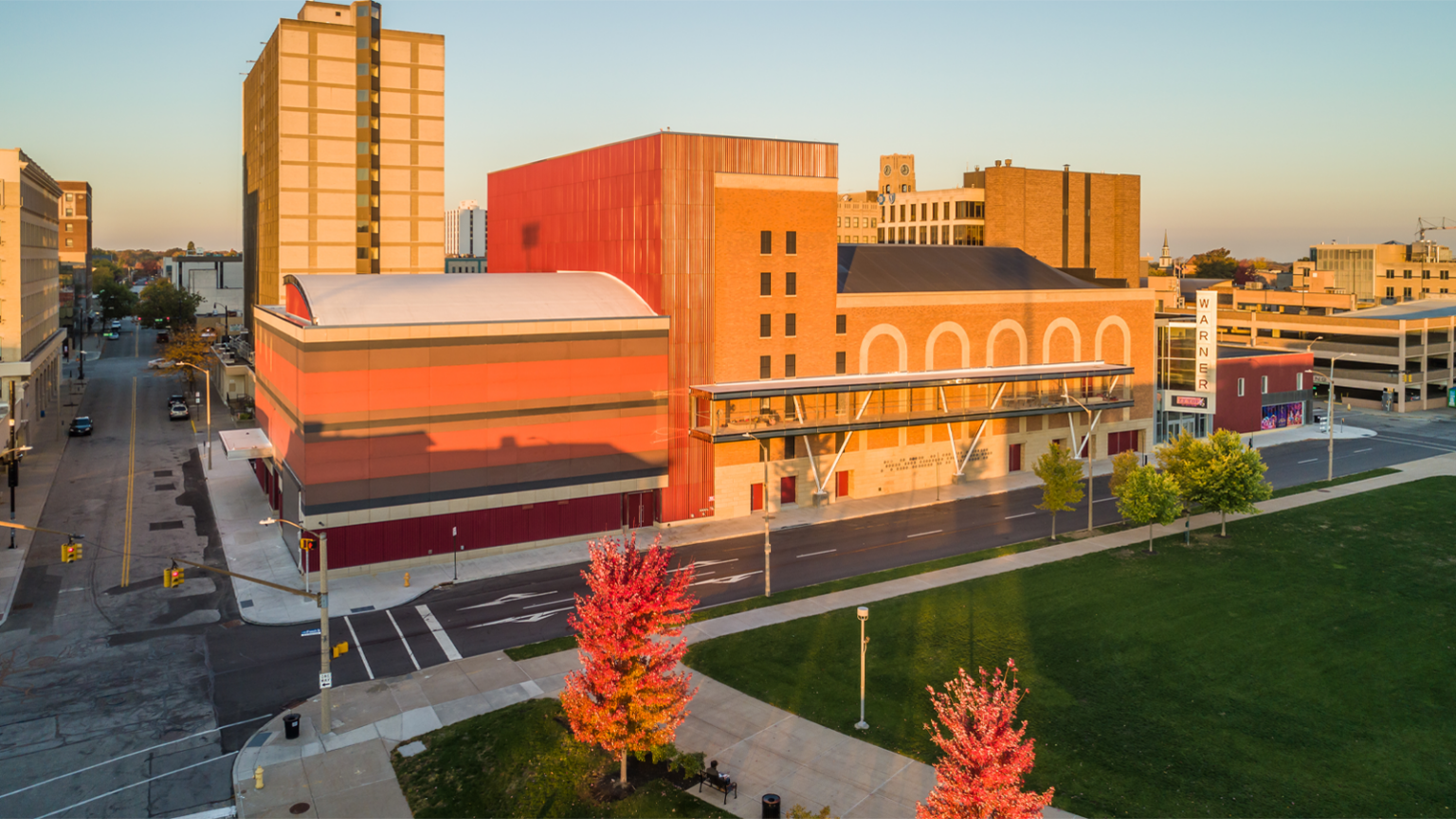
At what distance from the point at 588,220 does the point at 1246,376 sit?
191ft

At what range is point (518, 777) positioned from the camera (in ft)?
93.1

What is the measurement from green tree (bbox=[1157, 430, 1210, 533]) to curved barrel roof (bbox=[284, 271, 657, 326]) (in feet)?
97.8

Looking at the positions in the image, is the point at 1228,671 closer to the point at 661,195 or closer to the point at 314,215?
the point at 661,195

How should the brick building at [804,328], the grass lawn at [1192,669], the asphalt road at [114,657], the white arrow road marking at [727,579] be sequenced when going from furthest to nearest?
the brick building at [804,328] < the white arrow road marking at [727,579] < the grass lawn at [1192,669] < the asphalt road at [114,657]

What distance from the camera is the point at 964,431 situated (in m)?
67.2

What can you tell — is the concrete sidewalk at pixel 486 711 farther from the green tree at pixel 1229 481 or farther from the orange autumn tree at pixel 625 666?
the green tree at pixel 1229 481

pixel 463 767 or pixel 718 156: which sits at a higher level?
pixel 718 156

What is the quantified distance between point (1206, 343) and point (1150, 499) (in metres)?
28.4

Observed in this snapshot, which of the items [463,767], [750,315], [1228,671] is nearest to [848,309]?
[750,315]

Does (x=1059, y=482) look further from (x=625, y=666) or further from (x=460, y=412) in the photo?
(x=625, y=666)

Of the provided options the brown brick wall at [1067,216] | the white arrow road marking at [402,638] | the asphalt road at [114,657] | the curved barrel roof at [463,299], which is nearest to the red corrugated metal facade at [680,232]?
the curved barrel roof at [463,299]

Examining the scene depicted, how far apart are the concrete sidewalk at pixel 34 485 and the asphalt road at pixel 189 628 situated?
0.68m

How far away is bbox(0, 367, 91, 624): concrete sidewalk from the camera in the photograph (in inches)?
1801

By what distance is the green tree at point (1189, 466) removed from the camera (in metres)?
53.5
